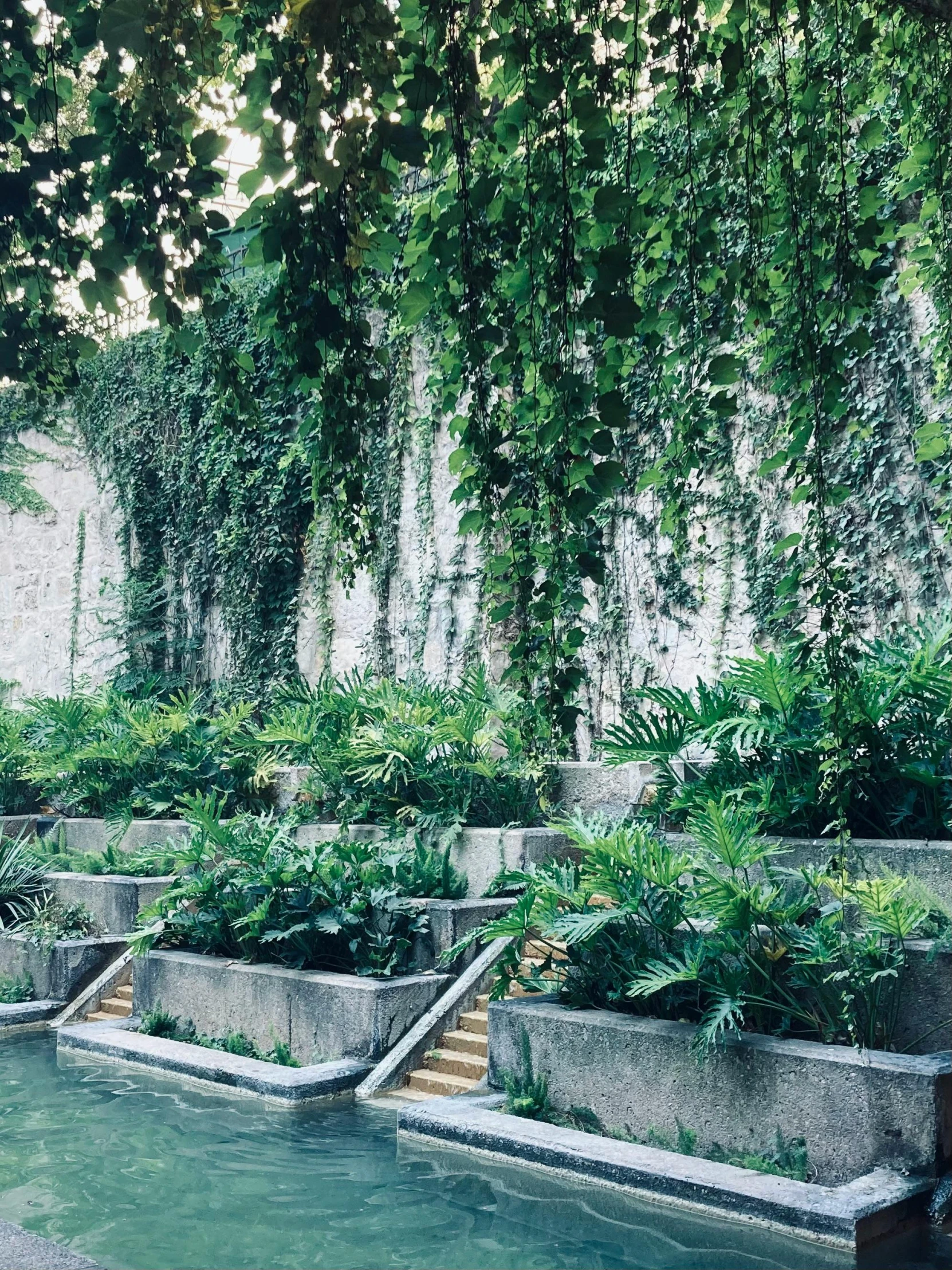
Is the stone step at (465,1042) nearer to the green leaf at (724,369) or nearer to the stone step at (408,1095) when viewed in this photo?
the stone step at (408,1095)

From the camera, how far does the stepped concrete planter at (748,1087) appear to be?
438cm

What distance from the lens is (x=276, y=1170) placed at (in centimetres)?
516

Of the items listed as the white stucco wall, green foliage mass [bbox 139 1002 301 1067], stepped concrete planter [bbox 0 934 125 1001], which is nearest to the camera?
green foliage mass [bbox 139 1002 301 1067]

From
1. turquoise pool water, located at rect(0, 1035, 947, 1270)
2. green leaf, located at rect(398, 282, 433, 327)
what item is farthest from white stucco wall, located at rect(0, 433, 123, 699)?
green leaf, located at rect(398, 282, 433, 327)

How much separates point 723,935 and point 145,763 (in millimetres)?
6900

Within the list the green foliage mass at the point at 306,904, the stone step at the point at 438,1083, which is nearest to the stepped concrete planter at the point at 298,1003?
the green foliage mass at the point at 306,904

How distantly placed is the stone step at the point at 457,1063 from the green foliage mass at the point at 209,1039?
0.83 m

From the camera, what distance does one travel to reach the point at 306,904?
23.9 ft

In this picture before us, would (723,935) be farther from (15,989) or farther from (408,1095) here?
(15,989)

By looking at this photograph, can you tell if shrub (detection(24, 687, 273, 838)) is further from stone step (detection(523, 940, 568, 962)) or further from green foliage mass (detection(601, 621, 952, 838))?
green foliage mass (detection(601, 621, 952, 838))

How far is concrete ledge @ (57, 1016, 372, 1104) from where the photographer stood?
624 centimetres

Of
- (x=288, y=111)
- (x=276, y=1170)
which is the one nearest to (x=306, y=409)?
(x=276, y=1170)

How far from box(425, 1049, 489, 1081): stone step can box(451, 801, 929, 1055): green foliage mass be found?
27.4 inches

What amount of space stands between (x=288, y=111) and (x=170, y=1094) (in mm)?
5148
